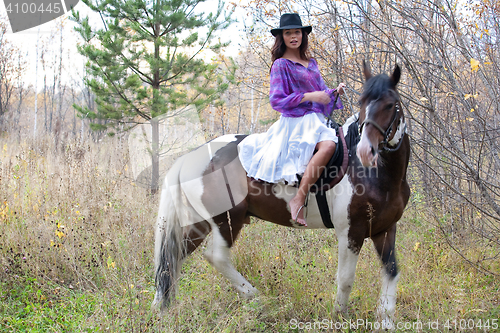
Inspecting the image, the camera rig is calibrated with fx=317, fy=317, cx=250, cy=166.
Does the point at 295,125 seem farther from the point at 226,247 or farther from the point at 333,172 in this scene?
the point at 226,247

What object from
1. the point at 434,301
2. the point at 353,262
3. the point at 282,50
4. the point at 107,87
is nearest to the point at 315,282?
the point at 353,262

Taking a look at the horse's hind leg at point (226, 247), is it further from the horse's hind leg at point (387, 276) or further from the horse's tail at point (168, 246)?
the horse's hind leg at point (387, 276)

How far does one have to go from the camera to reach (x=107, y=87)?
19.9 ft

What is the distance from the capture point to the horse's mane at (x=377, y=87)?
2150 millimetres

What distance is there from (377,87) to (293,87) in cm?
77

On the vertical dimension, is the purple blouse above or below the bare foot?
above

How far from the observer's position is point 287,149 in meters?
2.74

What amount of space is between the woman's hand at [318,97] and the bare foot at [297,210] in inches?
31.7

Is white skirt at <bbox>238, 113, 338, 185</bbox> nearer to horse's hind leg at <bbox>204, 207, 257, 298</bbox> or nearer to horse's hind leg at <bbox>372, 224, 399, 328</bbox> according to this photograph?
horse's hind leg at <bbox>204, 207, 257, 298</bbox>

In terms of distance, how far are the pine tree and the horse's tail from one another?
130 inches

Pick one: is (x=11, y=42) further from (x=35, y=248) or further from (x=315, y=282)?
(x=315, y=282)

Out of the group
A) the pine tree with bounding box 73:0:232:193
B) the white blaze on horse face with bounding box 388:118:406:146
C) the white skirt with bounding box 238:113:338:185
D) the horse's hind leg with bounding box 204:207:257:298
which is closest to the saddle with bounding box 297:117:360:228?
the white skirt with bounding box 238:113:338:185

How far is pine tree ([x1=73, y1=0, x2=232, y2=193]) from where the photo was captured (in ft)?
18.7

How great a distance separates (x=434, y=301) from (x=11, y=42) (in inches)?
629
